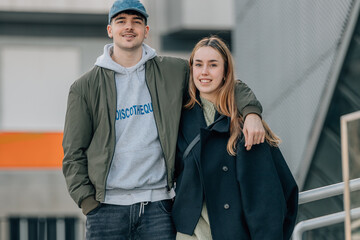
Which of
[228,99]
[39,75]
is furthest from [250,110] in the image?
[39,75]

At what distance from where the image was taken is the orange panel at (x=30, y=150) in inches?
845

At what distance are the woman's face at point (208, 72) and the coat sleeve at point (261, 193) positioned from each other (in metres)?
0.41

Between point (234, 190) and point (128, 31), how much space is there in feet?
3.55

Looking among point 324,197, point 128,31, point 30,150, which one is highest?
point 128,31

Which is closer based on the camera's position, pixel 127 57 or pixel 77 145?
pixel 77 145

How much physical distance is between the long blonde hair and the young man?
0.17ft

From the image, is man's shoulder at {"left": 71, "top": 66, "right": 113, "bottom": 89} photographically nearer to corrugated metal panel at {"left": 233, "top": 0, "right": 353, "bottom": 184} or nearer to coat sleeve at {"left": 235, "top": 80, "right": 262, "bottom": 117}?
coat sleeve at {"left": 235, "top": 80, "right": 262, "bottom": 117}

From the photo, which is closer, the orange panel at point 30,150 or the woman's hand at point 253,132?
the woman's hand at point 253,132

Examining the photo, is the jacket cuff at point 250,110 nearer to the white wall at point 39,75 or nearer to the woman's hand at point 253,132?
the woman's hand at point 253,132

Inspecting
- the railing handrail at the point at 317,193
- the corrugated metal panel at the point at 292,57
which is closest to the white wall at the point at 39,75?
the corrugated metal panel at the point at 292,57

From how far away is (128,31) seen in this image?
4.57m

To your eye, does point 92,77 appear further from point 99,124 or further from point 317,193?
point 317,193

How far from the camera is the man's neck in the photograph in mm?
4652

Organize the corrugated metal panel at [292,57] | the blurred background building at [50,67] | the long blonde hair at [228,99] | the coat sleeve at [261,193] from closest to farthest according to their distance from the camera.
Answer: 1. the coat sleeve at [261,193]
2. the long blonde hair at [228,99]
3. the corrugated metal panel at [292,57]
4. the blurred background building at [50,67]
